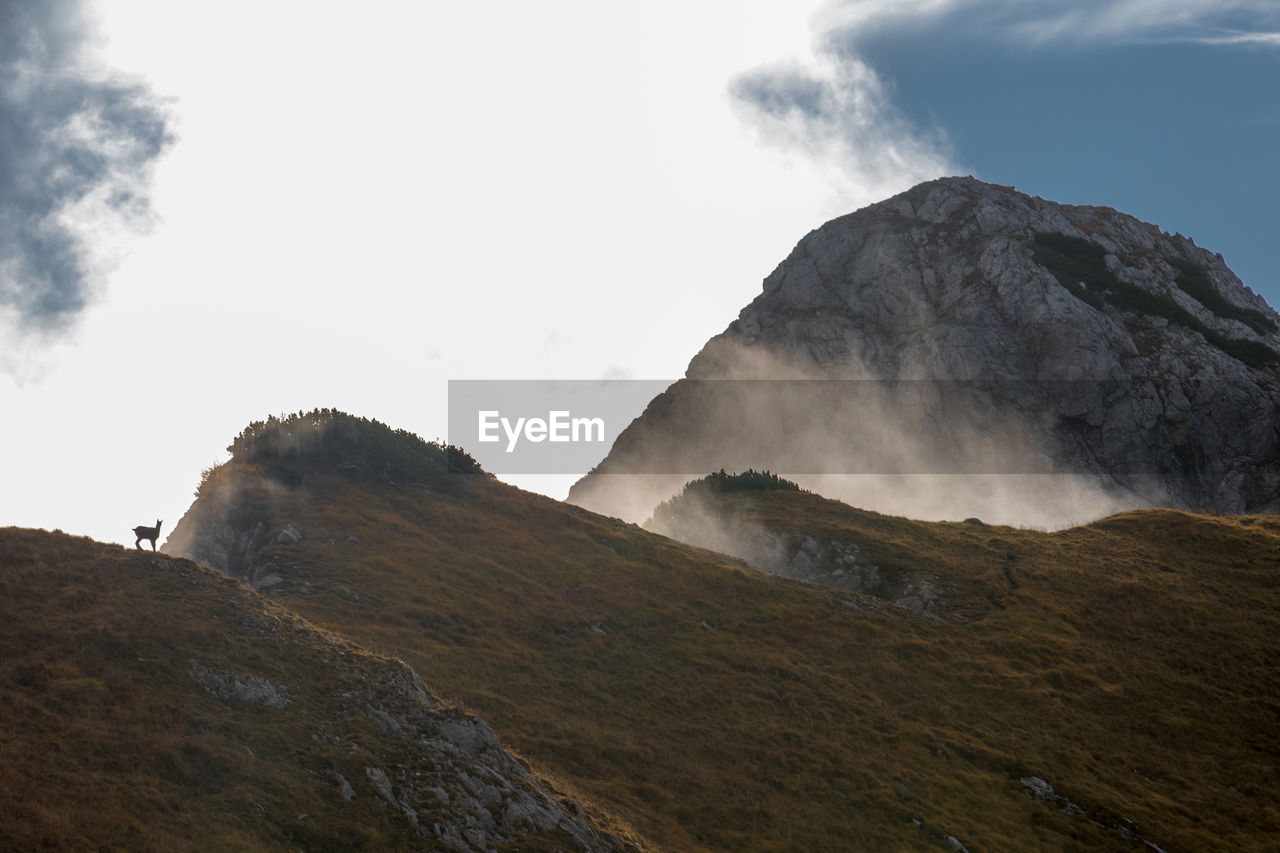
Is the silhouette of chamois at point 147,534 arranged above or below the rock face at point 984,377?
below

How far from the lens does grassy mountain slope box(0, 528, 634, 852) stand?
17453 mm

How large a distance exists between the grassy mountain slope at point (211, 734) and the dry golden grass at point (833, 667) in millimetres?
4329

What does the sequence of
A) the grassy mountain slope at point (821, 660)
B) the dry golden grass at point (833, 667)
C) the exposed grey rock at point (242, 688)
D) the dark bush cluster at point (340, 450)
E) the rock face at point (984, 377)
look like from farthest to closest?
1. the rock face at point (984, 377)
2. the dark bush cluster at point (340, 450)
3. the grassy mountain slope at point (821, 660)
4. the dry golden grass at point (833, 667)
5. the exposed grey rock at point (242, 688)

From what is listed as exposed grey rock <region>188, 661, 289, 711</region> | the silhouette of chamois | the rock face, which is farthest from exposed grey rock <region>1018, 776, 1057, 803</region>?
the rock face

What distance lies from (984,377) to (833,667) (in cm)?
7220

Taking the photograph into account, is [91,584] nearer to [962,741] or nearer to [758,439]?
[962,741]

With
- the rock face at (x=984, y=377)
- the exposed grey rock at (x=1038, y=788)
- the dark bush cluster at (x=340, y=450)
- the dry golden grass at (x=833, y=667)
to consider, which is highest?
the rock face at (x=984, y=377)

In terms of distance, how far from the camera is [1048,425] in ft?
316

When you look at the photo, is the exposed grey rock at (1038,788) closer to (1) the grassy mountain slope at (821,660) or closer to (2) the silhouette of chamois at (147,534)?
(1) the grassy mountain slope at (821,660)

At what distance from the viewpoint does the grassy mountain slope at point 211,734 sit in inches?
687

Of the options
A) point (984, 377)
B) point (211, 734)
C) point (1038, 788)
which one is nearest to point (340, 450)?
point (211, 734)

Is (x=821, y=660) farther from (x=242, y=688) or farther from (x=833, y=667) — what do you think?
(x=242, y=688)

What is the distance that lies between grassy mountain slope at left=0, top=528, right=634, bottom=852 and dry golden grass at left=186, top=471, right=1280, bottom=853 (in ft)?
14.2

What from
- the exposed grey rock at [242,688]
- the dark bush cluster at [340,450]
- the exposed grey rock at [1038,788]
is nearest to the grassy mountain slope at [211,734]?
the exposed grey rock at [242,688]
